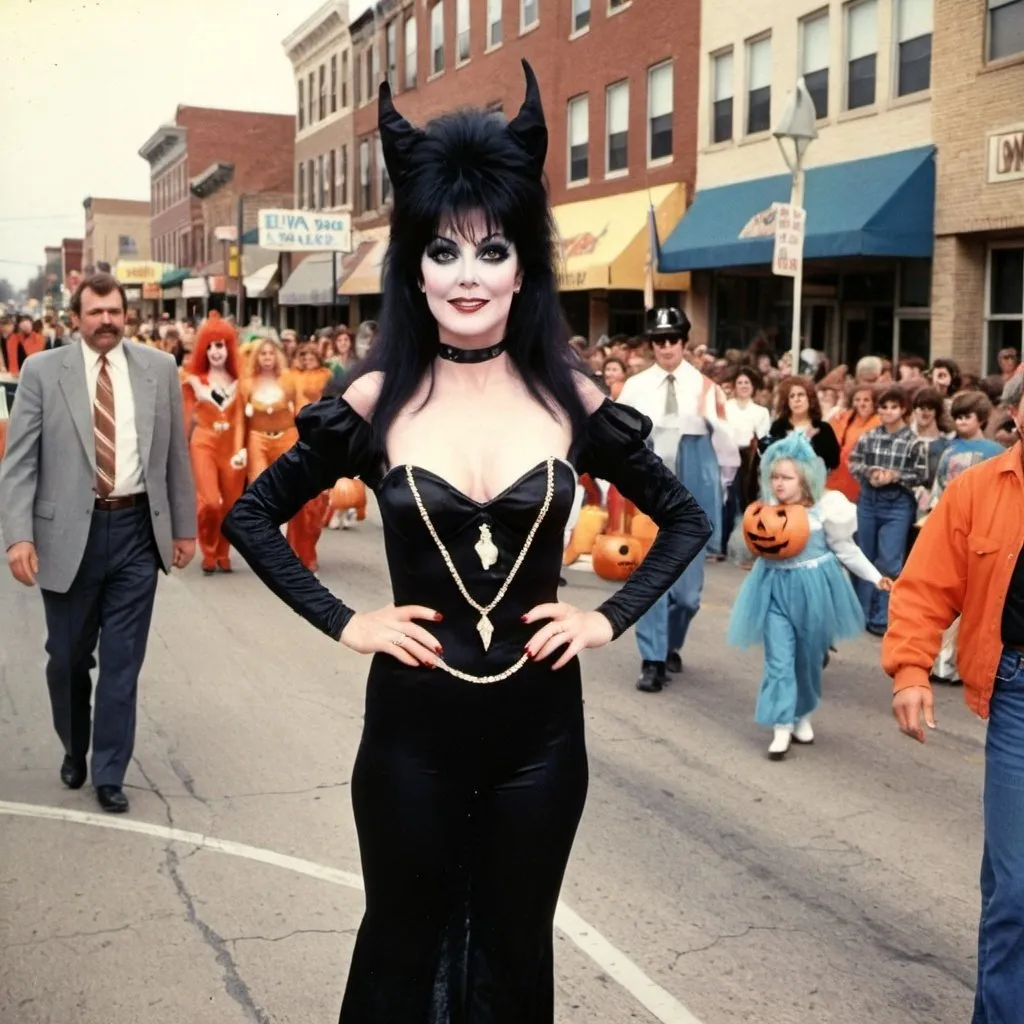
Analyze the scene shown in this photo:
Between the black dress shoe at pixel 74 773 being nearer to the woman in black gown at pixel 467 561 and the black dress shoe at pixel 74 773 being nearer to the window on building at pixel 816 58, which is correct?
the woman in black gown at pixel 467 561

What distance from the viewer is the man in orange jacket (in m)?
3.36

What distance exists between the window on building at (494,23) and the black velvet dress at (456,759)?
1153 inches

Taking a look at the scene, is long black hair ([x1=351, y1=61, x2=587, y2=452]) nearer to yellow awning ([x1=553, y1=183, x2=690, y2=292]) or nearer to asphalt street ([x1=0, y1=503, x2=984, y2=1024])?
asphalt street ([x1=0, y1=503, x2=984, y2=1024])

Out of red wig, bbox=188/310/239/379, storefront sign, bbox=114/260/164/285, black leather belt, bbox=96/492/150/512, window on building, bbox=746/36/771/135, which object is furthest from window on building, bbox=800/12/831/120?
storefront sign, bbox=114/260/164/285

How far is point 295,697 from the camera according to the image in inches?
304

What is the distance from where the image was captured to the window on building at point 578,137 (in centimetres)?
2808

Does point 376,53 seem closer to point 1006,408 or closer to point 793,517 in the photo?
point 793,517

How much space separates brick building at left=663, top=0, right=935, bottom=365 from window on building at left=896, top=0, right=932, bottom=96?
0.7 inches

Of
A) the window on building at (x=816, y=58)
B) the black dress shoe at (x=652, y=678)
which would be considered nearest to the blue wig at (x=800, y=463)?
the black dress shoe at (x=652, y=678)

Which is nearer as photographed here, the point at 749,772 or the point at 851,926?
the point at 851,926

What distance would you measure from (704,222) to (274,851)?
18877 mm

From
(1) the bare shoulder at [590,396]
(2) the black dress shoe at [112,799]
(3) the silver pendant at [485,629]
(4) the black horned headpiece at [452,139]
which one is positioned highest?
(4) the black horned headpiece at [452,139]

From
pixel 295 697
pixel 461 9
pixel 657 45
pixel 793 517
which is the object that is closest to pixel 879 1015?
pixel 793 517

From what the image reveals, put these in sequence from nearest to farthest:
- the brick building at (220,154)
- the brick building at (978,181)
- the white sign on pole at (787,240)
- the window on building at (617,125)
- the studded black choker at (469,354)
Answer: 1. the studded black choker at (469,354)
2. the white sign on pole at (787,240)
3. the brick building at (978,181)
4. the window on building at (617,125)
5. the brick building at (220,154)
